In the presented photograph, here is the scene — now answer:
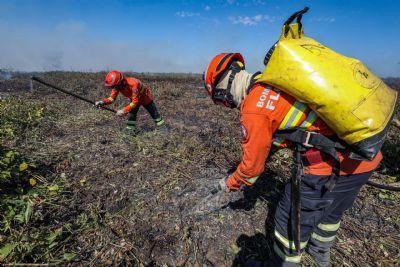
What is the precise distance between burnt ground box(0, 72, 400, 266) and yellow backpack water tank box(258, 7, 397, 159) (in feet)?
6.84

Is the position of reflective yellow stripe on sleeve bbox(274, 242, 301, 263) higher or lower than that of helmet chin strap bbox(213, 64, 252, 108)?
lower

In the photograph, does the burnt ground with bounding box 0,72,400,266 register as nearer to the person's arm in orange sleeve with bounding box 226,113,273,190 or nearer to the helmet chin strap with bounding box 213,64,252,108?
the person's arm in orange sleeve with bounding box 226,113,273,190

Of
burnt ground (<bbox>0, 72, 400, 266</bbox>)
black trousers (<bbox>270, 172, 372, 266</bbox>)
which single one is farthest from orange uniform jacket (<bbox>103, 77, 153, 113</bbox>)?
black trousers (<bbox>270, 172, 372, 266</bbox>)

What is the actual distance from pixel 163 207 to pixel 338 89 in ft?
10.2

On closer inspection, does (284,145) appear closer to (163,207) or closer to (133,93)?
(163,207)

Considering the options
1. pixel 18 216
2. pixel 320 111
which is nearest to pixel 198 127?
pixel 18 216

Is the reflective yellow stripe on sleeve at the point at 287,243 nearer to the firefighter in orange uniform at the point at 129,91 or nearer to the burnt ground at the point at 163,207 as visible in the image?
the burnt ground at the point at 163,207

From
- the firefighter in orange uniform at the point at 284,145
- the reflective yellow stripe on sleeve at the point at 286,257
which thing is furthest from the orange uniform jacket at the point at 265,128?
the reflective yellow stripe on sleeve at the point at 286,257

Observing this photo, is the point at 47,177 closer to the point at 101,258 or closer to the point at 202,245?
the point at 101,258

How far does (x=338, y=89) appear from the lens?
1769mm

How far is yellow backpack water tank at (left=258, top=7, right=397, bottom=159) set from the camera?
1775 millimetres

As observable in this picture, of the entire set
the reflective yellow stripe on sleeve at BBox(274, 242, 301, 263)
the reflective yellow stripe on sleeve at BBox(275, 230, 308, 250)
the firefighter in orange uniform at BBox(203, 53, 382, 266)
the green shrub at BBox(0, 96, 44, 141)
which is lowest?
the green shrub at BBox(0, 96, 44, 141)

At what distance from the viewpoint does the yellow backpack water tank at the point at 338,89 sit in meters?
1.78

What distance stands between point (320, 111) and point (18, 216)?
382 cm
